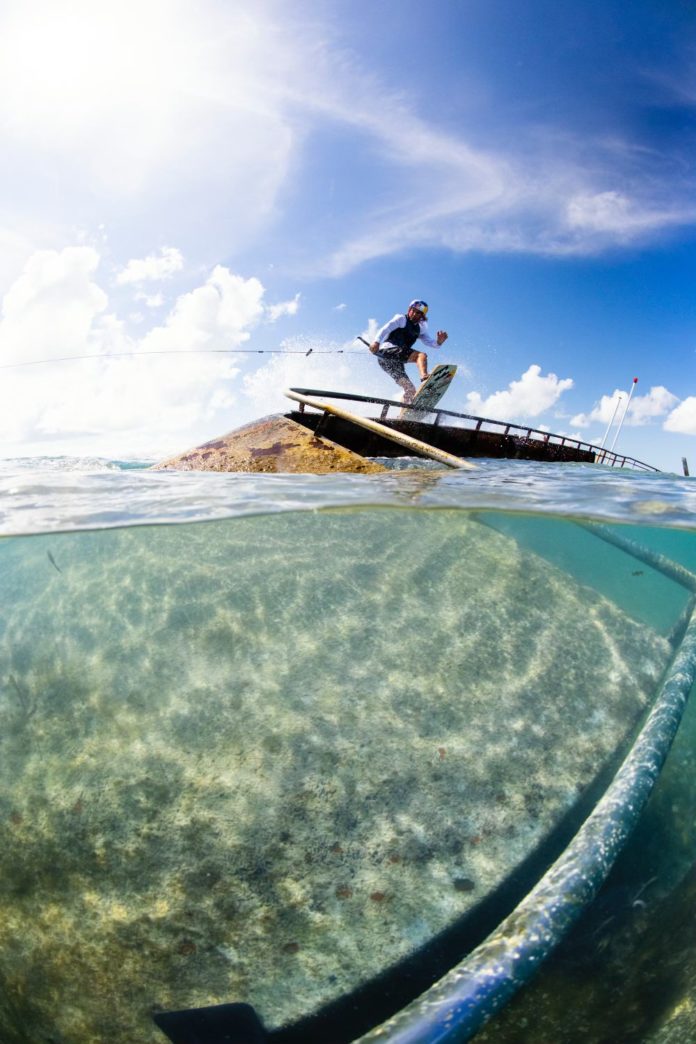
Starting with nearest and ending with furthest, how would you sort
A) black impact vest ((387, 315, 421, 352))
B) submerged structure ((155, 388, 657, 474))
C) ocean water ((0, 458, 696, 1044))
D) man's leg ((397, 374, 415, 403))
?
ocean water ((0, 458, 696, 1044))
submerged structure ((155, 388, 657, 474))
man's leg ((397, 374, 415, 403))
black impact vest ((387, 315, 421, 352))

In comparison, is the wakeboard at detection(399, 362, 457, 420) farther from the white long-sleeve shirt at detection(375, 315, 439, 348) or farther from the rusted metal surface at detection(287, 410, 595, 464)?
the white long-sleeve shirt at detection(375, 315, 439, 348)

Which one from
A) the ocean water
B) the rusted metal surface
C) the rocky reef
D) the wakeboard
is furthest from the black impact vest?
the rocky reef

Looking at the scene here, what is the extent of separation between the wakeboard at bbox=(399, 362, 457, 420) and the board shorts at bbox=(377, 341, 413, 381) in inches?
94.6

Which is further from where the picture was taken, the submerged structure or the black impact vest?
the black impact vest

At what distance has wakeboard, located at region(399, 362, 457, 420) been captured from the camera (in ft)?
42.1

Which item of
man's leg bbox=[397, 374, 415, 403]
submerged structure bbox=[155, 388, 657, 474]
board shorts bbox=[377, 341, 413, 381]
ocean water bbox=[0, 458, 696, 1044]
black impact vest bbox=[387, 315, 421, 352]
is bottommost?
ocean water bbox=[0, 458, 696, 1044]

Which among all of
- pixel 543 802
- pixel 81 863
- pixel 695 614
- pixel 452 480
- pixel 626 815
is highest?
pixel 452 480

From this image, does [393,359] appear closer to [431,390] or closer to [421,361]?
[421,361]

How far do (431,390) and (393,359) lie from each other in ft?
9.21

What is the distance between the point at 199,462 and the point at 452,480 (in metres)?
4.95

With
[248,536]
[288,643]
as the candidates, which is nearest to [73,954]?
[288,643]

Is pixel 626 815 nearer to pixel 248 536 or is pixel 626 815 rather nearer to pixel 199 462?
pixel 248 536

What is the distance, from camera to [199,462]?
→ 9945 mm

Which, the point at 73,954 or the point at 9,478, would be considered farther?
the point at 9,478
